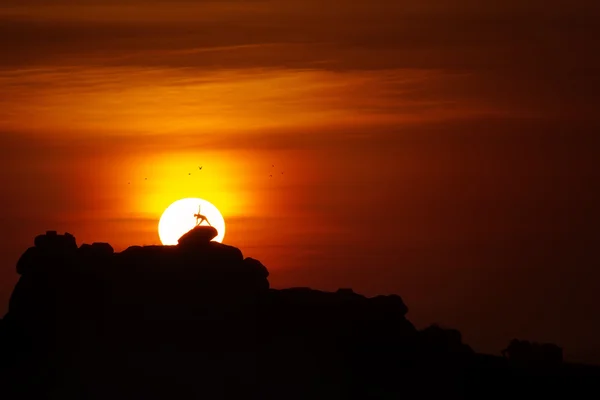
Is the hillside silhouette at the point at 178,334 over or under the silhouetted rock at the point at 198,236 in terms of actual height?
under

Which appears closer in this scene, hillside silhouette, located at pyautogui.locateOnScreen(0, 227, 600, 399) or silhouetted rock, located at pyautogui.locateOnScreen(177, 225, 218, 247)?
hillside silhouette, located at pyautogui.locateOnScreen(0, 227, 600, 399)

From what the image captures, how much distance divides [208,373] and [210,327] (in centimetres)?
491

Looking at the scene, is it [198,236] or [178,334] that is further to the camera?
[178,334]

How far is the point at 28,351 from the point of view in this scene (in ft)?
484

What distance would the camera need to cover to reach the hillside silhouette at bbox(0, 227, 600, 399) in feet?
474

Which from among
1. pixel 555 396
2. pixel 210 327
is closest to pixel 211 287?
pixel 210 327

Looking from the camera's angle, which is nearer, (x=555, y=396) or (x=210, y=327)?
(x=210, y=327)

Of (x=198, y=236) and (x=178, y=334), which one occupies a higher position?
(x=198, y=236)

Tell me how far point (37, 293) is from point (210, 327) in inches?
610

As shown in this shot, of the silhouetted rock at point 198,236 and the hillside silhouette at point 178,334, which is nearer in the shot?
the hillside silhouette at point 178,334

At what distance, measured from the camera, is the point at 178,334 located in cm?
14712

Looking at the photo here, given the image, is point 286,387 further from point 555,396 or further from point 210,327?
point 555,396

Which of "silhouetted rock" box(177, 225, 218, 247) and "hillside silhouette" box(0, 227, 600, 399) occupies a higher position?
"silhouetted rock" box(177, 225, 218, 247)

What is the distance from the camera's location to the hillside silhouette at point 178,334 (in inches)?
5684
